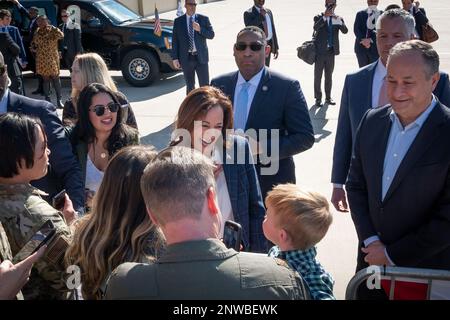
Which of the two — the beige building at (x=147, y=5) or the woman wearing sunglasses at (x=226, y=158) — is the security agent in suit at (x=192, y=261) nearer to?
the woman wearing sunglasses at (x=226, y=158)

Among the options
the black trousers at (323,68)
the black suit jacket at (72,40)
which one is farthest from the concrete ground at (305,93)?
the black suit jacket at (72,40)

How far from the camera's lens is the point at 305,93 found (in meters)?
10.7

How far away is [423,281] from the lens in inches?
96.3

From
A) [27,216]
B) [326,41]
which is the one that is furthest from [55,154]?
[326,41]

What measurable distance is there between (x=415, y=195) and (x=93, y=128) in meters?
2.25

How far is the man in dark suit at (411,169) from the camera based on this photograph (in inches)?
108

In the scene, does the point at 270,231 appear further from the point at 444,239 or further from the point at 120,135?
the point at 120,135

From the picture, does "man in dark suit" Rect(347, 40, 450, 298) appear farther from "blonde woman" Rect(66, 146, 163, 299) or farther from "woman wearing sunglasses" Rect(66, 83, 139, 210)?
"woman wearing sunglasses" Rect(66, 83, 139, 210)

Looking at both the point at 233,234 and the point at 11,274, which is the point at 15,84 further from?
the point at 11,274

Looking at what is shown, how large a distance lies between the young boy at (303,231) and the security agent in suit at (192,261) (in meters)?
0.57

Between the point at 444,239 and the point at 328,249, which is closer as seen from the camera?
the point at 444,239
